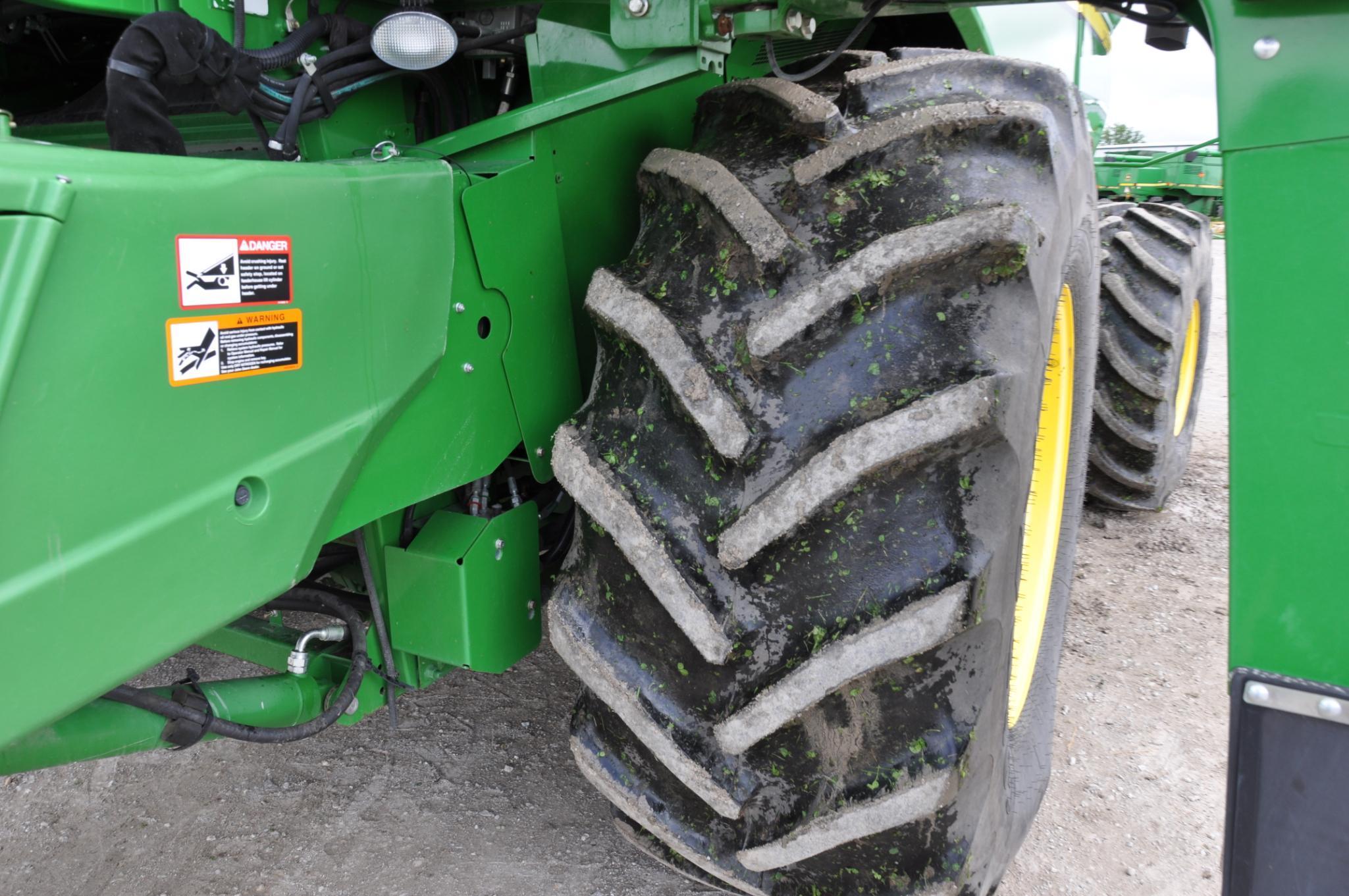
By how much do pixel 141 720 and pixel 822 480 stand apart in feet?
3.09

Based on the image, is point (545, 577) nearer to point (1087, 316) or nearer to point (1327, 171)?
point (1087, 316)

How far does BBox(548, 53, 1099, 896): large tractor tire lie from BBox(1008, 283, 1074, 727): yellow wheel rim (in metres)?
0.36

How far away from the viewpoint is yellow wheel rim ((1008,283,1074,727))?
1789mm

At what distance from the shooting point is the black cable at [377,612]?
1.50 metres

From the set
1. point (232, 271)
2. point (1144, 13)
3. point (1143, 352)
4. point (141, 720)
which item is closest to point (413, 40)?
point (232, 271)

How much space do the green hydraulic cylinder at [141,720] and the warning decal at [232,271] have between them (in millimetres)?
496

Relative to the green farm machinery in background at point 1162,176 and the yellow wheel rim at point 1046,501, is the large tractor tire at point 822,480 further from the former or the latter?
the green farm machinery in background at point 1162,176

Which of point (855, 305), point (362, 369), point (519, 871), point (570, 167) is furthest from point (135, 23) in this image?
point (519, 871)

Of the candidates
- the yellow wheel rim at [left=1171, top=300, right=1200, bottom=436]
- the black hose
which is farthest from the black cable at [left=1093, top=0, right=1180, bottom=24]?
the yellow wheel rim at [left=1171, top=300, right=1200, bottom=436]

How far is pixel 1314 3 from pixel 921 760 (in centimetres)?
90

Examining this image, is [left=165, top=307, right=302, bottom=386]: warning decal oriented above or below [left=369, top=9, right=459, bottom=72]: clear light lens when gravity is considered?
below

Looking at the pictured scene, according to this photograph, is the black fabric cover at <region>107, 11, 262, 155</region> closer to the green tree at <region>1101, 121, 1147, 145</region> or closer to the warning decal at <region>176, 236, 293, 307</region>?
the warning decal at <region>176, 236, 293, 307</region>

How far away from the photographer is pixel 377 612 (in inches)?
61.2

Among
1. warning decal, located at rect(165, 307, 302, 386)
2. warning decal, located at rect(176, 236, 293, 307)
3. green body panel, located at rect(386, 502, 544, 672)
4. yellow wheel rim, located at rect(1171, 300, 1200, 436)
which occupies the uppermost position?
warning decal, located at rect(176, 236, 293, 307)
